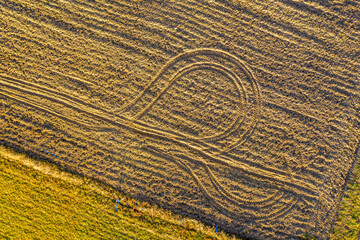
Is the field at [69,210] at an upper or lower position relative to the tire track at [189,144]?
lower

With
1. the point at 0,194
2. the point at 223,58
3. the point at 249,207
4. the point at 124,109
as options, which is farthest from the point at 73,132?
the point at 249,207

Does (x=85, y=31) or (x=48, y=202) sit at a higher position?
(x=85, y=31)

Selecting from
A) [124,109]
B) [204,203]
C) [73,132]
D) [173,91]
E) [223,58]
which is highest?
[223,58]

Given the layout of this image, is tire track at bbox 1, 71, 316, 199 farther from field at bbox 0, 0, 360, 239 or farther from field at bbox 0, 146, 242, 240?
field at bbox 0, 146, 242, 240

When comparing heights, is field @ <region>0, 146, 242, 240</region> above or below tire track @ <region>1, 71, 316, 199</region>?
below

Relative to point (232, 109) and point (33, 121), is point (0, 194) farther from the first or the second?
point (232, 109)

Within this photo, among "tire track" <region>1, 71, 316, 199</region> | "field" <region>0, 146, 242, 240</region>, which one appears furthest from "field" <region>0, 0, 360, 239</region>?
"field" <region>0, 146, 242, 240</region>

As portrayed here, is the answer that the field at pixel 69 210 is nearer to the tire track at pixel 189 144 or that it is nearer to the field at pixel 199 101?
the field at pixel 199 101

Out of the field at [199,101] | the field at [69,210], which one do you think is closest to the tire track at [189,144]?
the field at [199,101]
